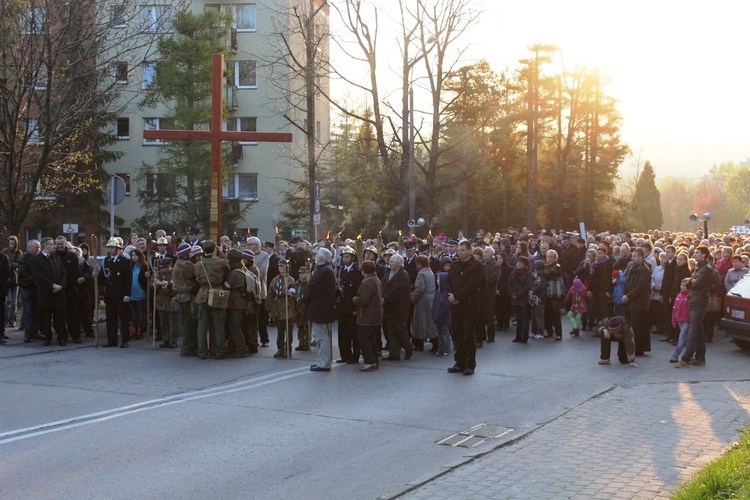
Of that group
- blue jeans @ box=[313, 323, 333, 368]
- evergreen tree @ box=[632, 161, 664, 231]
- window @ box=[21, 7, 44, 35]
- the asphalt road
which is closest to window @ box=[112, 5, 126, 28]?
window @ box=[21, 7, 44, 35]

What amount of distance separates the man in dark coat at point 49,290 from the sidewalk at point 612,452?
32.9ft

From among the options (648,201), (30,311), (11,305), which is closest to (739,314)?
(30,311)

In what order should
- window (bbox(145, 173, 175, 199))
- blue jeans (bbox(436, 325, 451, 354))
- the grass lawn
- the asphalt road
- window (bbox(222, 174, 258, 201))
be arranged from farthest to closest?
1. window (bbox(222, 174, 258, 201))
2. window (bbox(145, 173, 175, 199))
3. blue jeans (bbox(436, 325, 451, 354))
4. the asphalt road
5. the grass lawn

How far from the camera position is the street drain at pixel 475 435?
29.4 ft

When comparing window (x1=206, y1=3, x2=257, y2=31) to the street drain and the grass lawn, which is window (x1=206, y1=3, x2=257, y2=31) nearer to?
the street drain

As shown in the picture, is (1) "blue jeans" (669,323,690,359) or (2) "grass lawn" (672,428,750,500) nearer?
(2) "grass lawn" (672,428,750,500)

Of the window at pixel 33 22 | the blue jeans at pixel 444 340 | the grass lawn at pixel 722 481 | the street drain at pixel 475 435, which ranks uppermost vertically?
the window at pixel 33 22

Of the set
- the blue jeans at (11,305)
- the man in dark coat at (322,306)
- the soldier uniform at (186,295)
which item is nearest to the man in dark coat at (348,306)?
the man in dark coat at (322,306)

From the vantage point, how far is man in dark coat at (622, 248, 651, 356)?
49.5 feet

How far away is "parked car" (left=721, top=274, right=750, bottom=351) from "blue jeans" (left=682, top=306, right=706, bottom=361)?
184 cm

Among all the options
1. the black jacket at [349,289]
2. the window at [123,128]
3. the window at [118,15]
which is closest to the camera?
the black jacket at [349,289]

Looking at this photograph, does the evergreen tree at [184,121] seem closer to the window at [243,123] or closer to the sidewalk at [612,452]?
the window at [243,123]

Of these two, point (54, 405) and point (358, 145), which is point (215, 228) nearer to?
point (54, 405)

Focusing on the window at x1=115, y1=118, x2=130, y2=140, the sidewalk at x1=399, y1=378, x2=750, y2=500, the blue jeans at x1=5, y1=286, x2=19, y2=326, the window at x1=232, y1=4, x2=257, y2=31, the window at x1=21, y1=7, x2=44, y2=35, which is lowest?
the sidewalk at x1=399, y1=378, x2=750, y2=500
